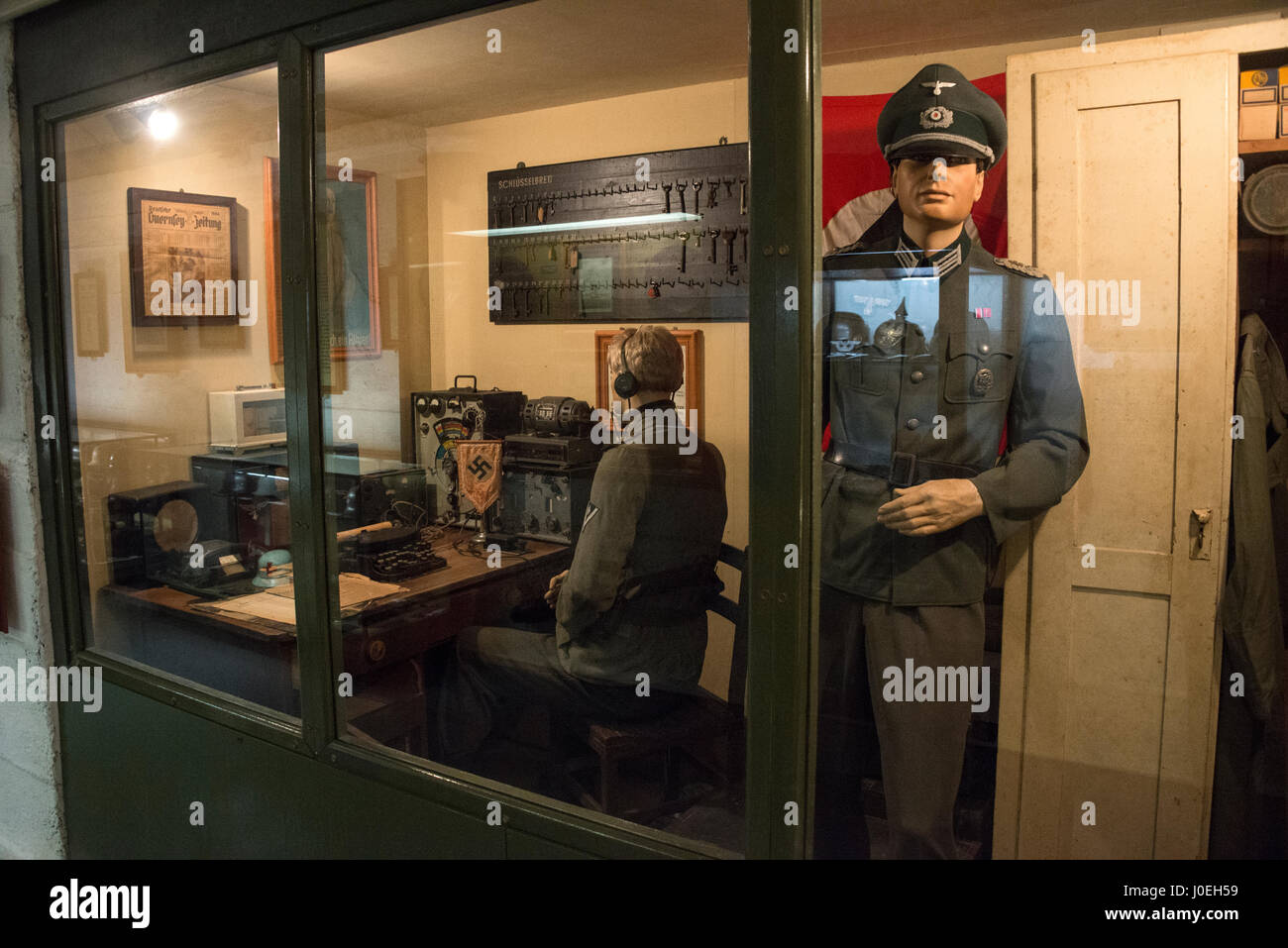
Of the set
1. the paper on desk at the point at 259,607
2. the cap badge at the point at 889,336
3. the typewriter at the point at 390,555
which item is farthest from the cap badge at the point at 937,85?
the paper on desk at the point at 259,607

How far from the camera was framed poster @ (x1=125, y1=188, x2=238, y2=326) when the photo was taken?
269cm

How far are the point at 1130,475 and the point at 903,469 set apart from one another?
0.34 meters

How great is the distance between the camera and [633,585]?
1.95m

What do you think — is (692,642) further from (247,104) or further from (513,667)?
(247,104)

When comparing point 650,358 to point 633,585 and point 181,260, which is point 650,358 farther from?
point 181,260

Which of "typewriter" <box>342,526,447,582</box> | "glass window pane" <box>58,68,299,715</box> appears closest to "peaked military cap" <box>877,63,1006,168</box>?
"typewriter" <box>342,526,447,582</box>

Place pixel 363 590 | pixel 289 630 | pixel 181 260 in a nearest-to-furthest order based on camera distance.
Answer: pixel 363 590 < pixel 289 630 < pixel 181 260

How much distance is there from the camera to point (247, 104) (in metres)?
2.38

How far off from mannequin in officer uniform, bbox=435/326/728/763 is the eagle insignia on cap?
572 mm

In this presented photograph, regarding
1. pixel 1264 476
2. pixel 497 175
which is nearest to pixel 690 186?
pixel 497 175

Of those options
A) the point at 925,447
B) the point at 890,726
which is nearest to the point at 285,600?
the point at 890,726

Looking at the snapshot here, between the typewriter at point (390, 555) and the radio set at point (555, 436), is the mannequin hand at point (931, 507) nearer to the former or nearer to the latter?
the radio set at point (555, 436)

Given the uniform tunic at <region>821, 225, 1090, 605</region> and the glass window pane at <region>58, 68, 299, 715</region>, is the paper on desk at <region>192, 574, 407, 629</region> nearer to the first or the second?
the glass window pane at <region>58, 68, 299, 715</region>
